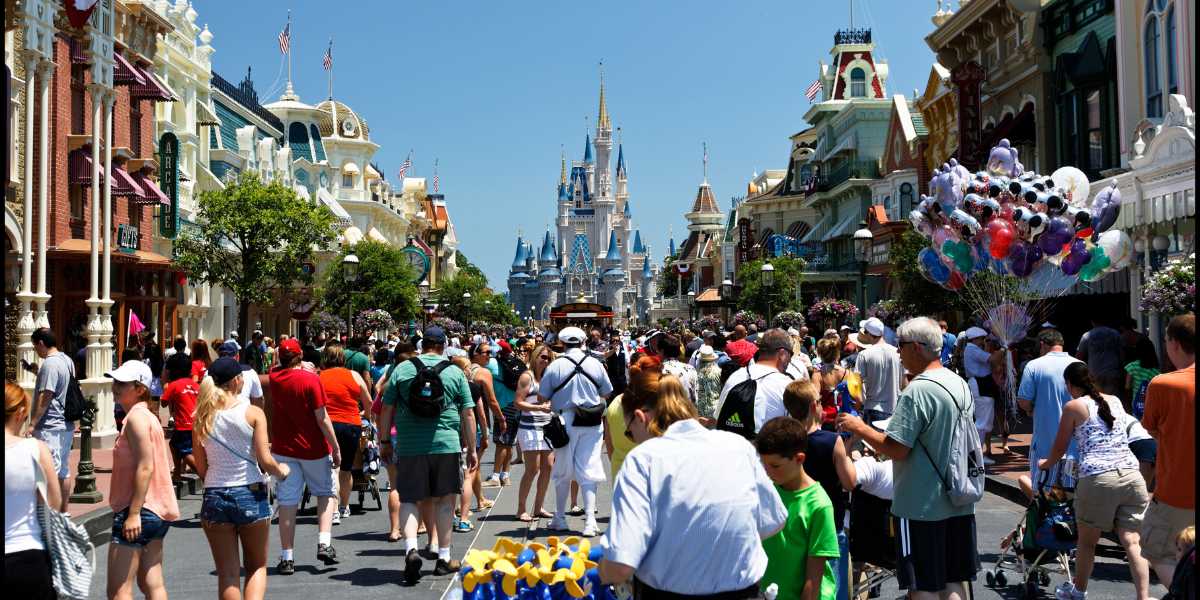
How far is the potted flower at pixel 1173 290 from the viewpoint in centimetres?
1546

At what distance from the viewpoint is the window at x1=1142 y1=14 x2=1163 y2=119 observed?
25.1 m

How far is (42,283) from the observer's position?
743 inches

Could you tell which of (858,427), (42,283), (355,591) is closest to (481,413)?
(355,591)

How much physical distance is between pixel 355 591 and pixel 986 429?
936cm

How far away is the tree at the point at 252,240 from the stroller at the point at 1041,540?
81.6 feet

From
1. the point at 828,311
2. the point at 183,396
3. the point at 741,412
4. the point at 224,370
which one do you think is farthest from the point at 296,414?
the point at 828,311

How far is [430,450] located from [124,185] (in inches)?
889

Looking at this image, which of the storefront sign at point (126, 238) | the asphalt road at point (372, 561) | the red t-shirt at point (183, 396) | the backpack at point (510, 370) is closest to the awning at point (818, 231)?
the storefront sign at point (126, 238)

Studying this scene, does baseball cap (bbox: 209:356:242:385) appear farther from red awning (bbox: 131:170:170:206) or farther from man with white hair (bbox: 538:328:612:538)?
red awning (bbox: 131:170:170:206)

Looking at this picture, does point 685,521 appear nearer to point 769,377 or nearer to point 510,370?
point 769,377

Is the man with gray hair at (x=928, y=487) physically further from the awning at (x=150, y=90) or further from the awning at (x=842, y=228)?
the awning at (x=842, y=228)

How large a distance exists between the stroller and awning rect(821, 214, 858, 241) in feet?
159

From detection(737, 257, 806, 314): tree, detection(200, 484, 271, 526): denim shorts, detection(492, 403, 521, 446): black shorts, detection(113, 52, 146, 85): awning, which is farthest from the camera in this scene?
detection(737, 257, 806, 314): tree

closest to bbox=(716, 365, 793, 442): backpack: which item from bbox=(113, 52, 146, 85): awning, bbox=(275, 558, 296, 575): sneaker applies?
bbox=(275, 558, 296, 575): sneaker
